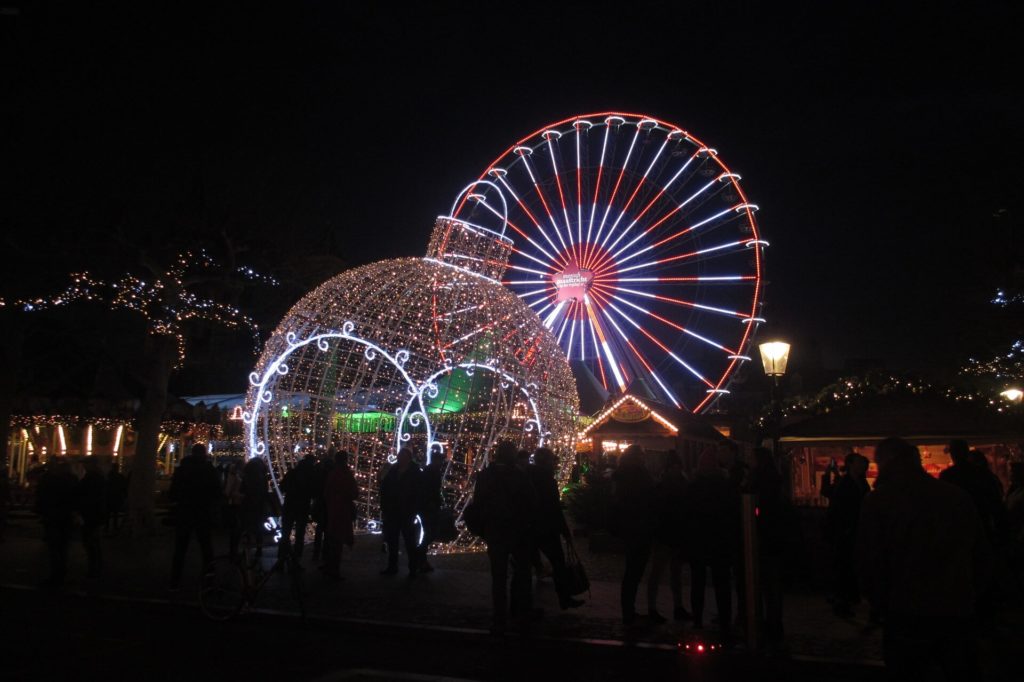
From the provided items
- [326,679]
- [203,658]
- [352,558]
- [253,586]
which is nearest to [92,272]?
[352,558]

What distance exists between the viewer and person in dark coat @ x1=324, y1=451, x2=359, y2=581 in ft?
33.1

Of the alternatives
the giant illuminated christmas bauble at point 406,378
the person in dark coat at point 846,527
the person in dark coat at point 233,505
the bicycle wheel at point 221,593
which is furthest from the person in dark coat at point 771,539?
the person in dark coat at point 233,505

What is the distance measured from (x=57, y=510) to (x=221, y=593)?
3.22 m

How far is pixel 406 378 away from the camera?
11727mm

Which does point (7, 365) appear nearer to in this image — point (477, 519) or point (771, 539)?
point (477, 519)

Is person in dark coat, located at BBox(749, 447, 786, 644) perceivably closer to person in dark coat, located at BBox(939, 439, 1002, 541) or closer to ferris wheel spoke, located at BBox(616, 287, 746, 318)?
person in dark coat, located at BBox(939, 439, 1002, 541)

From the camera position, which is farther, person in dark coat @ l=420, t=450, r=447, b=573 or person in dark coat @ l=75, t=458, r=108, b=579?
person in dark coat @ l=420, t=450, r=447, b=573

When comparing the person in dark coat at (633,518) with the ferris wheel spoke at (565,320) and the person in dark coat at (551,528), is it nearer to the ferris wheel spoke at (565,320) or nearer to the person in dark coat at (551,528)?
the person in dark coat at (551,528)

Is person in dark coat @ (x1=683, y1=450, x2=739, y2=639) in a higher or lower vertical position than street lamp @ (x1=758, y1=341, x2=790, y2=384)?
lower

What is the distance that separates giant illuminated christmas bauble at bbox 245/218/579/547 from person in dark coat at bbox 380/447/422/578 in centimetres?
88

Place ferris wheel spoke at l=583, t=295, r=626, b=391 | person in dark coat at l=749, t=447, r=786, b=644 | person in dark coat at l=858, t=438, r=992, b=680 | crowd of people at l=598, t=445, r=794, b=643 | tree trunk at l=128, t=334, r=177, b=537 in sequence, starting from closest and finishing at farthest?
1. person in dark coat at l=858, t=438, r=992, b=680
2. person in dark coat at l=749, t=447, r=786, b=644
3. crowd of people at l=598, t=445, r=794, b=643
4. tree trunk at l=128, t=334, r=177, b=537
5. ferris wheel spoke at l=583, t=295, r=626, b=391

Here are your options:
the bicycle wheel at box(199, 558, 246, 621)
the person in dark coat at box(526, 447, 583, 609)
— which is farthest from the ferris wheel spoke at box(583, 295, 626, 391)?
the bicycle wheel at box(199, 558, 246, 621)

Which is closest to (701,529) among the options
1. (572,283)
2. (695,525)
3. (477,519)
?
(695,525)

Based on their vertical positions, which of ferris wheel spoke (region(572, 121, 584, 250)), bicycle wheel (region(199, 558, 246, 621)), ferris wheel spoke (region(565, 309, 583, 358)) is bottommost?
bicycle wheel (region(199, 558, 246, 621))
